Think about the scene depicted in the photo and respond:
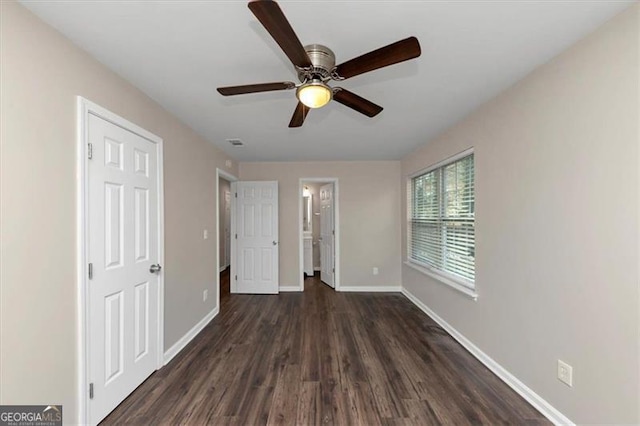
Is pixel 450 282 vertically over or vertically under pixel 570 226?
under

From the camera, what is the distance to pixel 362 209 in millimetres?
4852

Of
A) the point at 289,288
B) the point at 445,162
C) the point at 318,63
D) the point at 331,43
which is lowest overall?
the point at 289,288

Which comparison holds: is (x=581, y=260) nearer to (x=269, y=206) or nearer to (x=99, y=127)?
(x=99, y=127)

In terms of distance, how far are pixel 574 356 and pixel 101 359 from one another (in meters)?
2.99

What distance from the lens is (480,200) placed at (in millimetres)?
2527

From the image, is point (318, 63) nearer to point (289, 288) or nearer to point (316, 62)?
point (316, 62)

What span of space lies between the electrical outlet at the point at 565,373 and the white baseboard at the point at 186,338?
3.06 metres

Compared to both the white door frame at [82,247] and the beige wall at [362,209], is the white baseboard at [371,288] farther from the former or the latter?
the white door frame at [82,247]

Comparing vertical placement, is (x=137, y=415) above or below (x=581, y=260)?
below

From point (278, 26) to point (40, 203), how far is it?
58.1 inches

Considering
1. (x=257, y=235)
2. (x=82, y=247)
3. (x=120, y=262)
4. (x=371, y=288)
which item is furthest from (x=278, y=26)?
(x=371, y=288)

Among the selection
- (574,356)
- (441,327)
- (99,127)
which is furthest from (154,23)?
(441,327)

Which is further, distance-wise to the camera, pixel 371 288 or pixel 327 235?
pixel 327 235

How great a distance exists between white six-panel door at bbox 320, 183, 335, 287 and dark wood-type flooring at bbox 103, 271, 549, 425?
166cm
